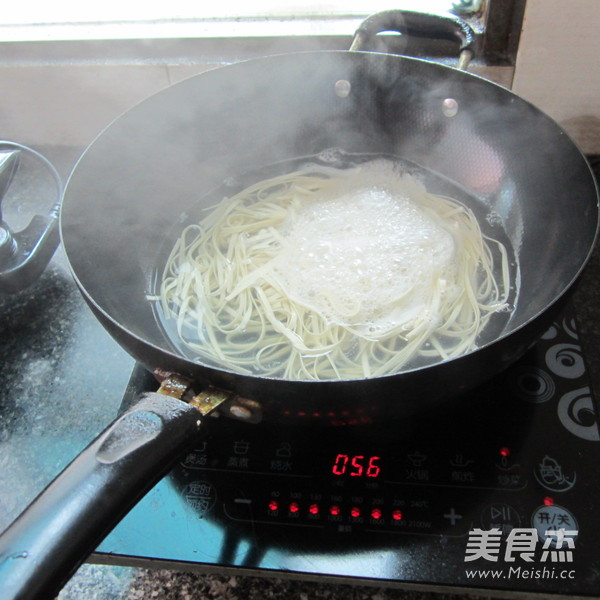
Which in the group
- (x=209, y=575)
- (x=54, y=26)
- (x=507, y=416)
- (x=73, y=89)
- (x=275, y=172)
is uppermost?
(x=54, y=26)

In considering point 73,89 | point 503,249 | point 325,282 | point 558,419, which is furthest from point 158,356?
point 73,89

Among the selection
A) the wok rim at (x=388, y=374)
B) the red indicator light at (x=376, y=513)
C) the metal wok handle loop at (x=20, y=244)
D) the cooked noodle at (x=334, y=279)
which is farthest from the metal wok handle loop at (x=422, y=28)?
the red indicator light at (x=376, y=513)

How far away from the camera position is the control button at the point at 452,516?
856 mm

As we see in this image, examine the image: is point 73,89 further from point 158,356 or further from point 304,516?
point 304,516

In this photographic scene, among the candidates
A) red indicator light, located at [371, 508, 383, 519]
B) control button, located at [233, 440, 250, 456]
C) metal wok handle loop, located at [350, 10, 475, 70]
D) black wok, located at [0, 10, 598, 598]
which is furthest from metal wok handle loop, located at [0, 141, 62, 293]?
red indicator light, located at [371, 508, 383, 519]

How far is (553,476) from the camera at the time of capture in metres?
0.89

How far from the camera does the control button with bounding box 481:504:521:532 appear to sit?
0.85 meters

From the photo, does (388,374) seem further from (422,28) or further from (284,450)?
(422,28)

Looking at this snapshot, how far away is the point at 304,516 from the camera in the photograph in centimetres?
87

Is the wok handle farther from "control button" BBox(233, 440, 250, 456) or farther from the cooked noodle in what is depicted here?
the cooked noodle

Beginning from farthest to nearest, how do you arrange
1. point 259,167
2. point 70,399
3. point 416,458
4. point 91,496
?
point 259,167, point 70,399, point 416,458, point 91,496

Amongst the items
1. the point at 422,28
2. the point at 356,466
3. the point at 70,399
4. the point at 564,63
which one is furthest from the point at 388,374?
the point at 564,63

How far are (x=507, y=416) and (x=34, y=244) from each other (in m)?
1.02

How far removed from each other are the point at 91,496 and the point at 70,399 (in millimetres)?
512
